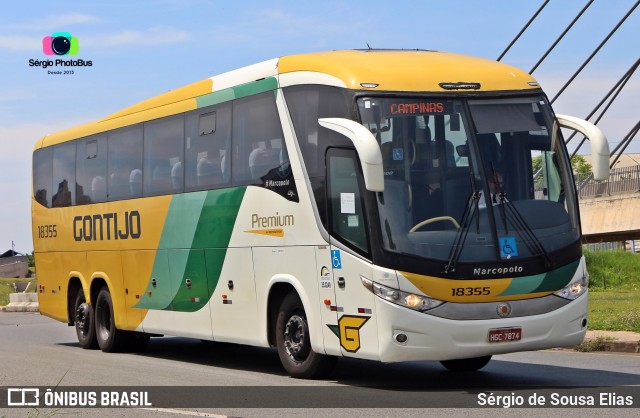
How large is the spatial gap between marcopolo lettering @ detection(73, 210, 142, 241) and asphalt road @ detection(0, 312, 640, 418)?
194 cm

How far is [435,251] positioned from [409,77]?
1.97m

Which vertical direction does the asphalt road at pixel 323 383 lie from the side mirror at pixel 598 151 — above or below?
below

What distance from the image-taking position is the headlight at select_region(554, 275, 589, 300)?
12.7 m

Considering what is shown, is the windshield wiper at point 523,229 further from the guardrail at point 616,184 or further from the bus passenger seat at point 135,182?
the guardrail at point 616,184

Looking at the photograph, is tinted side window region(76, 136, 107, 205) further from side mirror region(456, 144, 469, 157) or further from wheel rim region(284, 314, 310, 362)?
side mirror region(456, 144, 469, 157)

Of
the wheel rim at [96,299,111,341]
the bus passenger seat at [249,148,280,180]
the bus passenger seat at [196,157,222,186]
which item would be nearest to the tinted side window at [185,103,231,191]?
the bus passenger seat at [196,157,222,186]

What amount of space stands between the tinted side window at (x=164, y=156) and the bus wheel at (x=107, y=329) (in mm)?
2665

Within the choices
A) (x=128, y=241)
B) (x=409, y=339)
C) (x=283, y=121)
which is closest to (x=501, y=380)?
(x=409, y=339)

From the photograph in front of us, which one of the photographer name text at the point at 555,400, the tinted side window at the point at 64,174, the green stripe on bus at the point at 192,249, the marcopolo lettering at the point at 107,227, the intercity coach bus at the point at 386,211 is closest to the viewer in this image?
the photographer name text at the point at 555,400

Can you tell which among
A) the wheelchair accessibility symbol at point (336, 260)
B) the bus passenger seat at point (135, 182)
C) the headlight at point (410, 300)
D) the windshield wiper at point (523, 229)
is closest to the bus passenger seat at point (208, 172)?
the bus passenger seat at point (135, 182)

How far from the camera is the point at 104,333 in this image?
2022 cm

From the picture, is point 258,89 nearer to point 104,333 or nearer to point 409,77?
point 409,77

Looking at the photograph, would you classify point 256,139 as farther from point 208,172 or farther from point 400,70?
point 400,70

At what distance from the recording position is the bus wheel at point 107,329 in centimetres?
1981
